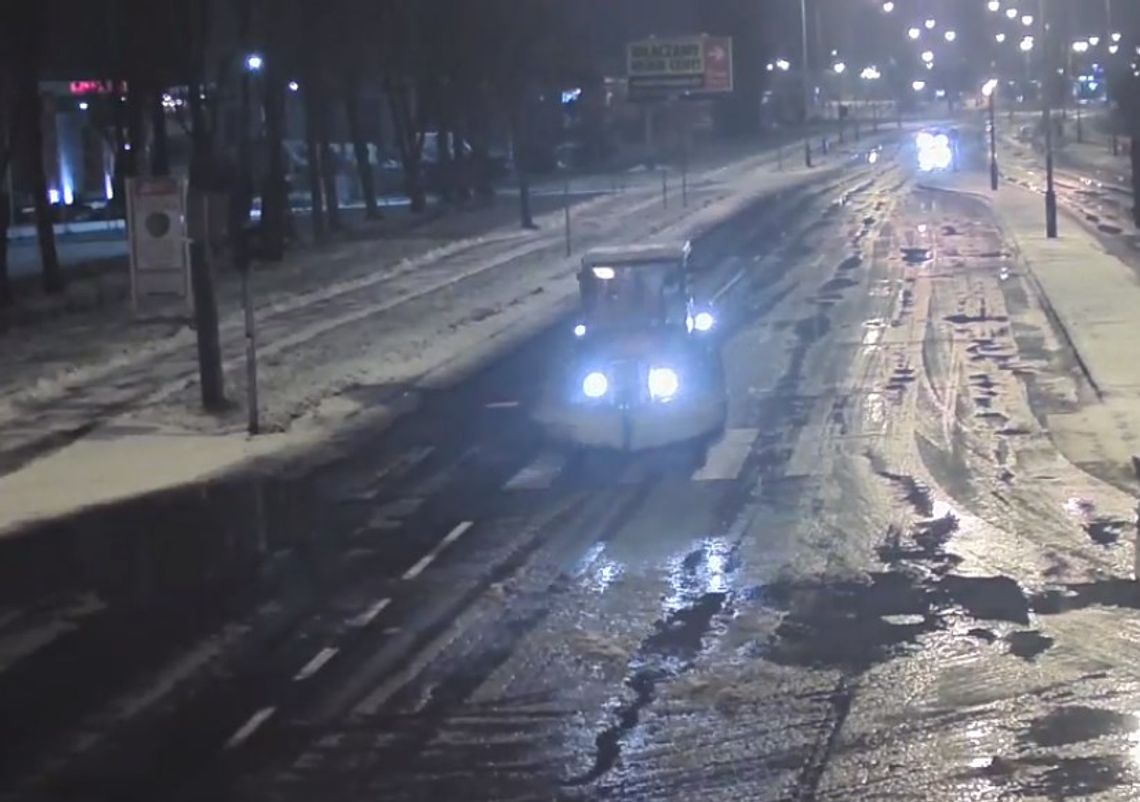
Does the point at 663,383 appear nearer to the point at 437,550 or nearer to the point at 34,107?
the point at 437,550

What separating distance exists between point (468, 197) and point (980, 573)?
65912mm

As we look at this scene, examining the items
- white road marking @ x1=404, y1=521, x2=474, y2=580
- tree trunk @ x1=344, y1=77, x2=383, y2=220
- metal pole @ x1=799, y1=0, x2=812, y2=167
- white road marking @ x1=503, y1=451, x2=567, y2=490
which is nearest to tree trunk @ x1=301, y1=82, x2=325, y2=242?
tree trunk @ x1=344, y1=77, x2=383, y2=220

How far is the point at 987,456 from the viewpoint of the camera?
21031 millimetres

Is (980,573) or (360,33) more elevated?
(360,33)

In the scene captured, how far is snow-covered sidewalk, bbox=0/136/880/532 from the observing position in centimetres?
2305

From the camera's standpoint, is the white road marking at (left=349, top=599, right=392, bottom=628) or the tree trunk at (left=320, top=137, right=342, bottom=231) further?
the tree trunk at (left=320, top=137, right=342, bottom=231)

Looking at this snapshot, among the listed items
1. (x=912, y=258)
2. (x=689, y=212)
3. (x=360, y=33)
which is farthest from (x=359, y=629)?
(x=689, y=212)

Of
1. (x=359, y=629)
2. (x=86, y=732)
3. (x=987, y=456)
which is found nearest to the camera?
(x=86, y=732)

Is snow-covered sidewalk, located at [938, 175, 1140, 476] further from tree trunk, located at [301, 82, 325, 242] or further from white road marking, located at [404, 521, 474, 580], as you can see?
tree trunk, located at [301, 82, 325, 242]

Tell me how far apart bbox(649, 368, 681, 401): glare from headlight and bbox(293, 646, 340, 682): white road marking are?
9.49 metres

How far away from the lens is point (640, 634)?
13742 mm

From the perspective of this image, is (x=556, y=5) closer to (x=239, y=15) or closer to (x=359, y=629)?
(x=239, y=15)

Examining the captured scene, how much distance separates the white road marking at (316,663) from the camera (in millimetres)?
12891

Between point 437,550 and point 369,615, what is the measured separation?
256 centimetres
